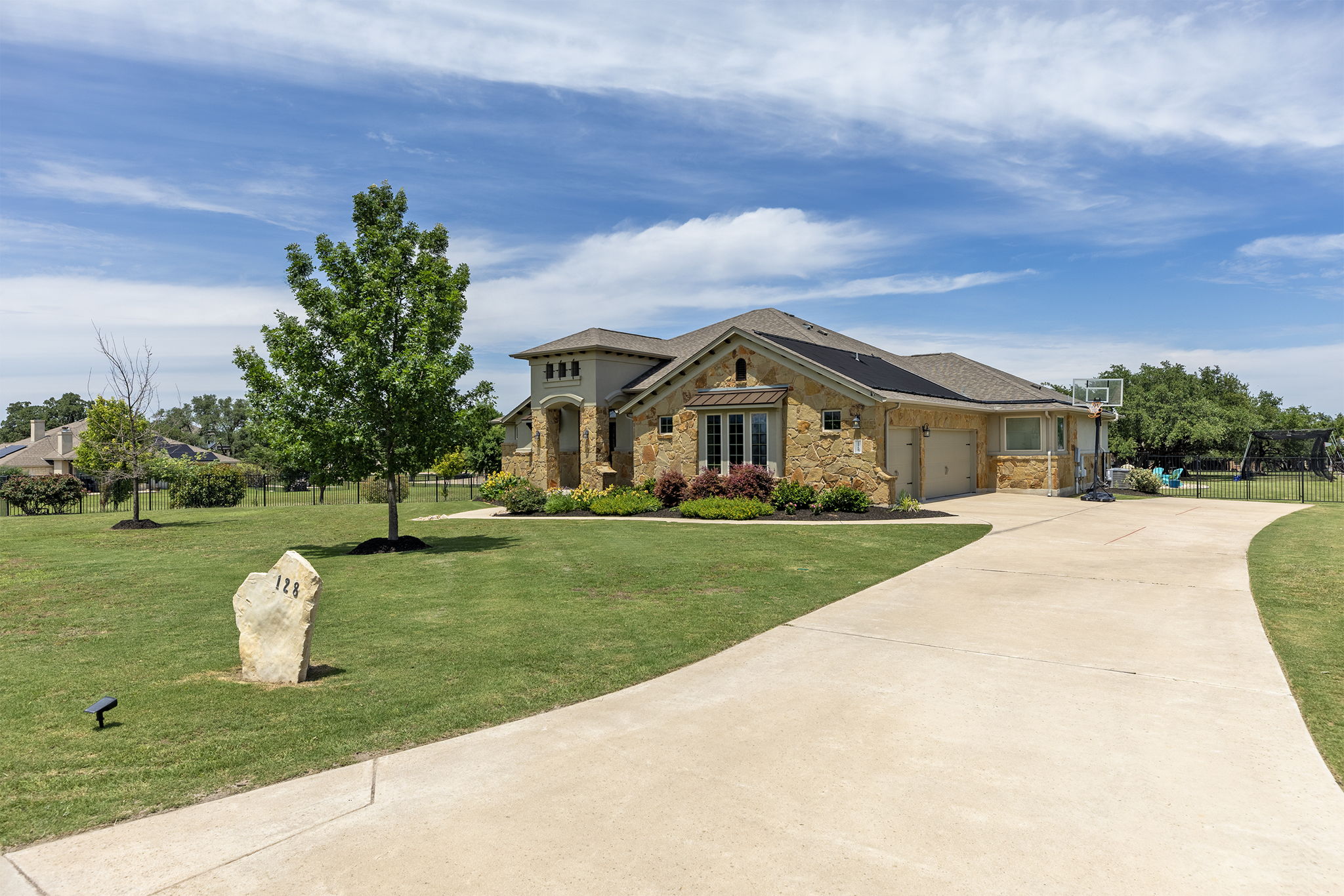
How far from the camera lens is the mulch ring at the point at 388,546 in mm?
16406

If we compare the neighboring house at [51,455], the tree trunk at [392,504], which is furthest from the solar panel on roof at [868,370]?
the neighboring house at [51,455]

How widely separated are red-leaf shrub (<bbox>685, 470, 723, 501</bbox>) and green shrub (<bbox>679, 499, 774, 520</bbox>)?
38.2 inches

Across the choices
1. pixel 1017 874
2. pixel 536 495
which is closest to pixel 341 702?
pixel 1017 874

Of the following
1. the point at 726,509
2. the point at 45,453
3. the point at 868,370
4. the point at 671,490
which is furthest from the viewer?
the point at 45,453

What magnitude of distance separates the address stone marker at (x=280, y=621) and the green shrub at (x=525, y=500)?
17144 millimetres

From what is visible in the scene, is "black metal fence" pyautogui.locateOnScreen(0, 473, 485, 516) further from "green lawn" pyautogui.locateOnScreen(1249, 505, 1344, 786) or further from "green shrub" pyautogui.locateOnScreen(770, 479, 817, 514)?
"green lawn" pyautogui.locateOnScreen(1249, 505, 1344, 786)

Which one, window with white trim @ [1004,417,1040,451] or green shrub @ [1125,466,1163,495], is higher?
window with white trim @ [1004,417,1040,451]

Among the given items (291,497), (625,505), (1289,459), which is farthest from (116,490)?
(1289,459)

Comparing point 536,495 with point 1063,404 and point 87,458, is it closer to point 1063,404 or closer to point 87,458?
point 87,458

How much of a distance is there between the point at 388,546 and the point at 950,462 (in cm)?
1897

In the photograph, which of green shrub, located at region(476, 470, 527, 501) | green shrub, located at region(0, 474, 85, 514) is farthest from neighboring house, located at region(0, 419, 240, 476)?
green shrub, located at region(476, 470, 527, 501)

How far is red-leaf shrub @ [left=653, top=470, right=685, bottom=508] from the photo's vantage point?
24.7 meters

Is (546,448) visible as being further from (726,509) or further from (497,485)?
(726,509)

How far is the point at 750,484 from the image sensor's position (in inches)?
912
